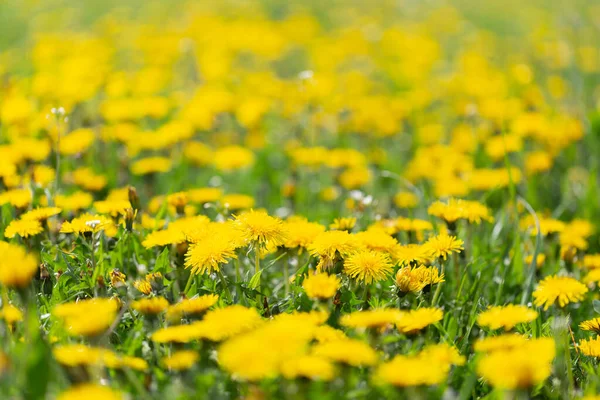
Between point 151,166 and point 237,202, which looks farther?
point 151,166

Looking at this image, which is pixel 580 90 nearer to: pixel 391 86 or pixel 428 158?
pixel 428 158

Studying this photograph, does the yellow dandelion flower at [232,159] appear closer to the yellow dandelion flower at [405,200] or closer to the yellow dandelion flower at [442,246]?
the yellow dandelion flower at [405,200]

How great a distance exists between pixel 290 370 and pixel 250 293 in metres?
0.74

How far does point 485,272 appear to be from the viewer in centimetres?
252

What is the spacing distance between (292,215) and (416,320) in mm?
1508

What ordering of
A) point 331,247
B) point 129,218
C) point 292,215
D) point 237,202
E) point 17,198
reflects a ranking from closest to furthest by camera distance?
point 331,247 < point 129,218 < point 17,198 < point 237,202 < point 292,215

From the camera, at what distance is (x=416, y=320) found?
1700mm

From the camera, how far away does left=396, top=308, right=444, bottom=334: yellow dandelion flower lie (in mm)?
1689

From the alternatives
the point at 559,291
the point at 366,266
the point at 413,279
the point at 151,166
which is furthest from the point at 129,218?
the point at 559,291

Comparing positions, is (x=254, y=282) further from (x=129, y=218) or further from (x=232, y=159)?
(x=232, y=159)

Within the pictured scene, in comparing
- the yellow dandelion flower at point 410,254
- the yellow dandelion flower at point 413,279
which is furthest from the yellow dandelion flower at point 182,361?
the yellow dandelion flower at point 410,254

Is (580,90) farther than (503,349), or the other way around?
(580,90)

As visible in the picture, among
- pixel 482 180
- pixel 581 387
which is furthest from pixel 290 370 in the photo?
pixel 482 180

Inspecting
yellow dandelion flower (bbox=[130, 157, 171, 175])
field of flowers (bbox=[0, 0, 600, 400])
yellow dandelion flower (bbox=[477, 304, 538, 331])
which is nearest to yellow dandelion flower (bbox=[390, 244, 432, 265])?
field of flowers (bbox=[0, 0, 600, 400])
